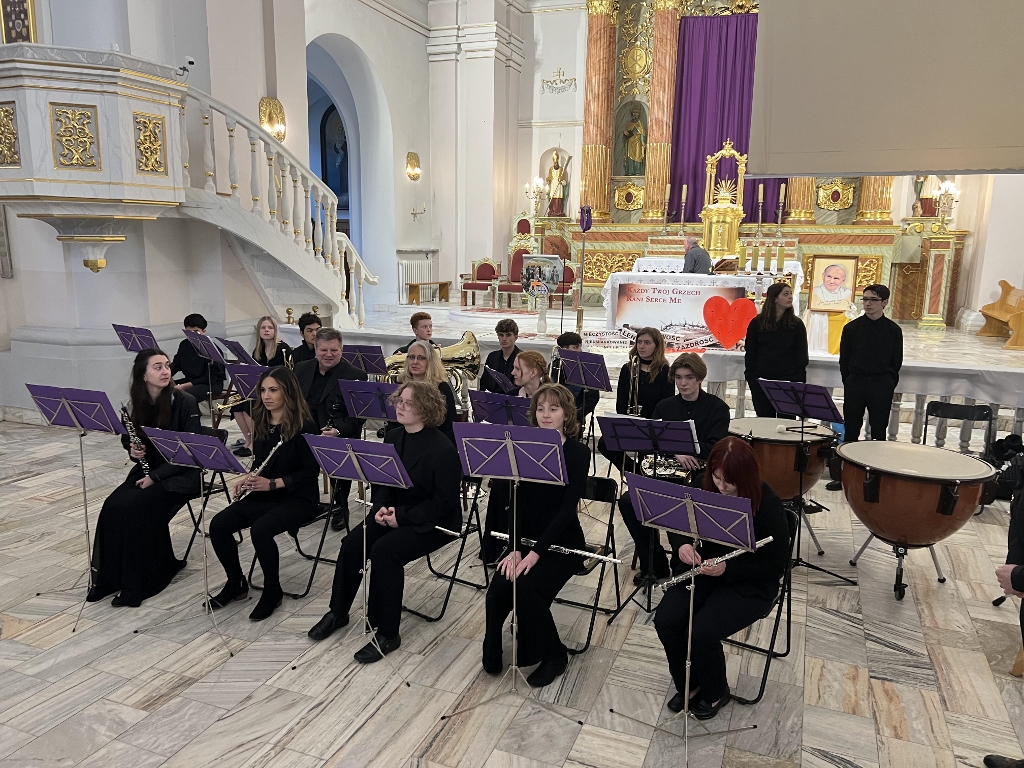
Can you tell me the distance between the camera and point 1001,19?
1.03m

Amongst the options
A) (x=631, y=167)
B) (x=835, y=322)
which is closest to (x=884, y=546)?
(x=835, y=322)

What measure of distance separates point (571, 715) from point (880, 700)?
147 cm

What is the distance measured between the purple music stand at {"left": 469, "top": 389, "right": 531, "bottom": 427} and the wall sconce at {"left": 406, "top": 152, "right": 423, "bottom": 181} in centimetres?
1234

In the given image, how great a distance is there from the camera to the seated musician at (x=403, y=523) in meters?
3.96

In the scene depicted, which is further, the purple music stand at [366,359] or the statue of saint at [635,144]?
the statue of saint at [635,144]

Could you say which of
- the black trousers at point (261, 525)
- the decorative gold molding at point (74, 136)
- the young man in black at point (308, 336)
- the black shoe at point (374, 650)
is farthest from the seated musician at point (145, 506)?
the decorative gold molding at point (74, 136)

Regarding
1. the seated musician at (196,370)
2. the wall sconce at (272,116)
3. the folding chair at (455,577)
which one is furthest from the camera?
the wall sconce at (272,116)

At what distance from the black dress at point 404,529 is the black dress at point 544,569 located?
0.43 meters

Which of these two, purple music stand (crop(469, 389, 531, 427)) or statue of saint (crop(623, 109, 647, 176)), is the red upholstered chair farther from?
purple music stand (crop(469, 389, 531, 427))

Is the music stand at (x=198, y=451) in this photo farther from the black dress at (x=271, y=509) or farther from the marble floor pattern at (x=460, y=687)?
the marble floor pattern at (x=460, y=687)

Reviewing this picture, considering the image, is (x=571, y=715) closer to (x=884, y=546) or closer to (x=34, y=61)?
(x=884, y=546)

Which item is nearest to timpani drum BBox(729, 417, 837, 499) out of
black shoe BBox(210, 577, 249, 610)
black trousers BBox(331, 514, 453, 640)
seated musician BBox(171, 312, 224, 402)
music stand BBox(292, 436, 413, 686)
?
black trousers BBox(331, 514, 453, 640)

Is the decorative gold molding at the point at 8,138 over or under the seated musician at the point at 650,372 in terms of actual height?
over

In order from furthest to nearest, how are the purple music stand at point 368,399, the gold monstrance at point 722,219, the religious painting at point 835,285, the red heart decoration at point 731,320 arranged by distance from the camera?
1. the gold monstrance at point 722,219
2. the religious painting at point 835,285
3. the red heart decoration at point 731,320
4. the purple music stand at point 368,399
